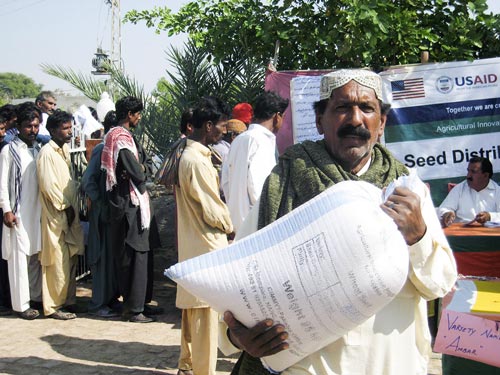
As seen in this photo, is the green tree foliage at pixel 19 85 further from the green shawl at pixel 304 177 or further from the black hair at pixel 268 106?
the green shawl at pixel 304 177

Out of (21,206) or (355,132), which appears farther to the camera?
(21,206)

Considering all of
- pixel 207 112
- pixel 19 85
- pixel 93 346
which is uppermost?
pixel 19 85

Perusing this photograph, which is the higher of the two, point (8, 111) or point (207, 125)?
point (8, 111)

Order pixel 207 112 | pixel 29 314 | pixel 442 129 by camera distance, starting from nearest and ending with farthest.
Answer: pixel 207 112 → pixel 442 129 → pixel 29 314

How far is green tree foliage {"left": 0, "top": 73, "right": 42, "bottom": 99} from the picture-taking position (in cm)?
9319

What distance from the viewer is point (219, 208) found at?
14.3 feet

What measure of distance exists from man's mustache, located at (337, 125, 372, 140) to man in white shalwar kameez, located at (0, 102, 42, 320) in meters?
4.69

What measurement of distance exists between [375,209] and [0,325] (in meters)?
5.17

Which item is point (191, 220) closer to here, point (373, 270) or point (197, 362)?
point (197, 362)

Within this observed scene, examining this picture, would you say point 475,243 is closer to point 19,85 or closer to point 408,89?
point 408,89

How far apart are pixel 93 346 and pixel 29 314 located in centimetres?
106

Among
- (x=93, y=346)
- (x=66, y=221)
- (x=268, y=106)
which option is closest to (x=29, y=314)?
(x=66, y=221)

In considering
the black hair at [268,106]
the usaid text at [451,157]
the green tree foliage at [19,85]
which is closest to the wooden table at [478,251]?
the usaid text at [451,157]

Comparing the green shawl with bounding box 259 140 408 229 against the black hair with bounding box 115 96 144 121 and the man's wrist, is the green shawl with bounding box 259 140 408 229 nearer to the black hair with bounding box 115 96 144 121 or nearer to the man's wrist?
the man's wrist
